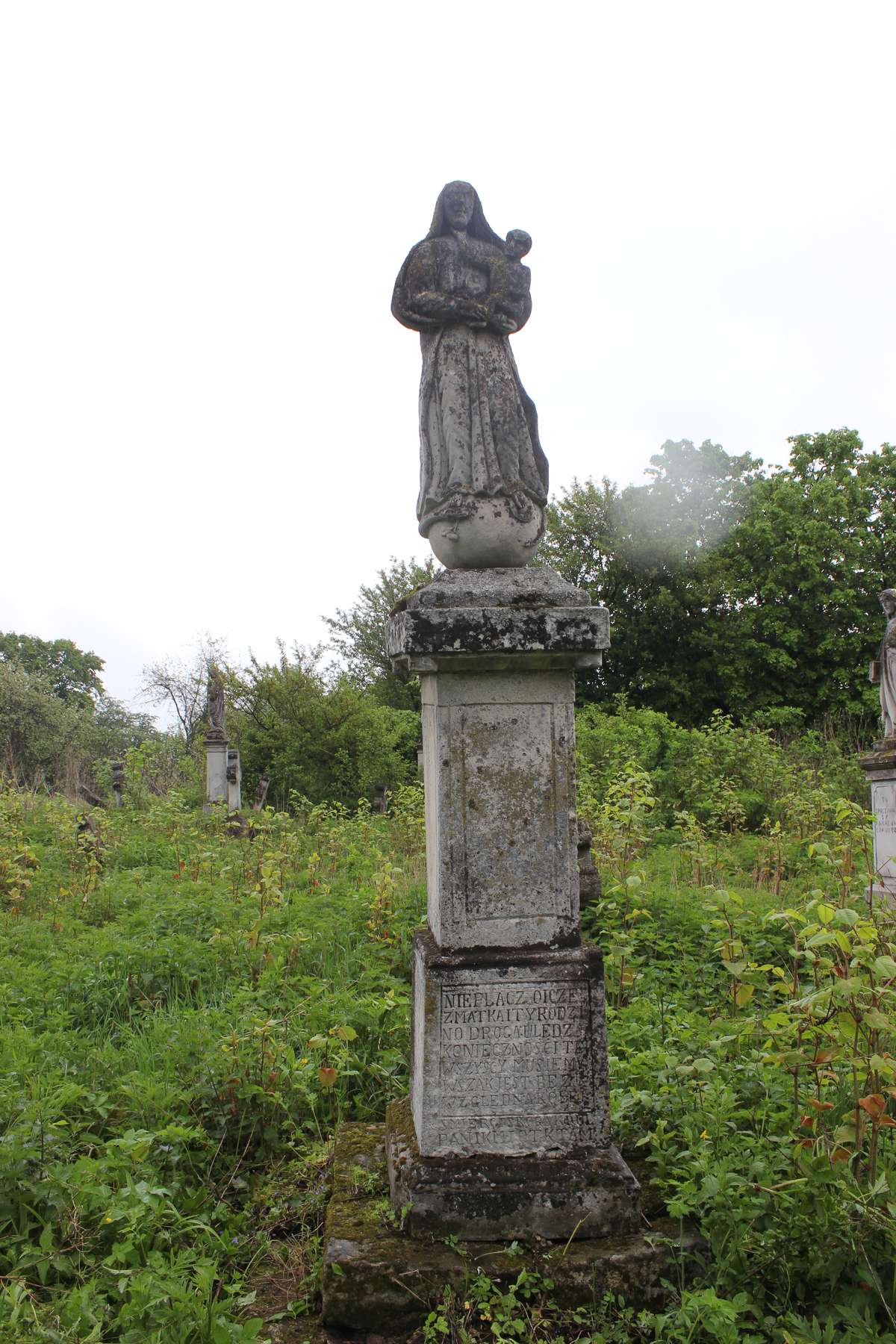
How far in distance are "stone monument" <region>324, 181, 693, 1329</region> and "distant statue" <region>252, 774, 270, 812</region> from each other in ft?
45.9

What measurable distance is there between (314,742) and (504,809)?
16.5 m

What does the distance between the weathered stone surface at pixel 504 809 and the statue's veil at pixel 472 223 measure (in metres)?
1.68

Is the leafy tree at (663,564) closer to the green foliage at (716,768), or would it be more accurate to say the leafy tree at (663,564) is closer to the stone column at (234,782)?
the green foliage at (716,768)

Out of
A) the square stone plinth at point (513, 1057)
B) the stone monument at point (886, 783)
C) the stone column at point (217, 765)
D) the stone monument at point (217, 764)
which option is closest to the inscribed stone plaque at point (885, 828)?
the stone monument at point (886, 783)

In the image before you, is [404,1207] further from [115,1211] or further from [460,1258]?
[115,1211]

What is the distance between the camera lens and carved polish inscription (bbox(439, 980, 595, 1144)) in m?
2.80

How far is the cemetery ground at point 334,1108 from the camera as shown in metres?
2.40

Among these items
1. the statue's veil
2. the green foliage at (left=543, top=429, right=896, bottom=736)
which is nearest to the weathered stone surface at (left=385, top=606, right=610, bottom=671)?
the statue's veil

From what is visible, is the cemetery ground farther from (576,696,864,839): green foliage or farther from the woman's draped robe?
→ (576,696,864,839): green foliage

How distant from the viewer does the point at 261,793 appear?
17641 mm

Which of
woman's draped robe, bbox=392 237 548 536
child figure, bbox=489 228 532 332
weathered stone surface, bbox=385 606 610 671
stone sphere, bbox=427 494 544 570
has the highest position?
child figure, bbox=489 228 532 332

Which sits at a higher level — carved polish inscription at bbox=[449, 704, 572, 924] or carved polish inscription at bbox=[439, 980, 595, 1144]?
carved polish inscription at bbox=[449, 704, 572, 924]

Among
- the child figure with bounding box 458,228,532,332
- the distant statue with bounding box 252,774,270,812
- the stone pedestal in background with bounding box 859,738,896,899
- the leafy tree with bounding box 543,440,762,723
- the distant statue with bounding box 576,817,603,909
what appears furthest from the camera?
the leafy tree with bounding box 543,440,762,723

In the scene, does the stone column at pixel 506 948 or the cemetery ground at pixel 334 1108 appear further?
the stone column at pixel 506 948
